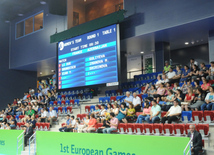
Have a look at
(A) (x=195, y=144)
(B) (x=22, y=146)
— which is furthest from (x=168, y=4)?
(B) (x=22, y=146)

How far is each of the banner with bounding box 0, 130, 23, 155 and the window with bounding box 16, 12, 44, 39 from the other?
975cm

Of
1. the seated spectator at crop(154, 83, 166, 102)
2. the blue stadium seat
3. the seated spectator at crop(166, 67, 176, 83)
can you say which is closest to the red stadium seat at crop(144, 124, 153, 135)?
the blue stadium seat

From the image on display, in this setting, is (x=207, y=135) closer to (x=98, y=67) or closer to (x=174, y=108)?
(x=174, y=108)

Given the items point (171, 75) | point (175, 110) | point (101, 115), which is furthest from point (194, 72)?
point (101, 115)

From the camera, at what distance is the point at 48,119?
13.8 m

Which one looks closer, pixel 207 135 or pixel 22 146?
pixel 207 135

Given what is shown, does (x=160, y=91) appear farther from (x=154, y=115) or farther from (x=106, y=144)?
(x=106, y=144)

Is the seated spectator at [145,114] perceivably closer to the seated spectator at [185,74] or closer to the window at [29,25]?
the seated spectator at [185,74]

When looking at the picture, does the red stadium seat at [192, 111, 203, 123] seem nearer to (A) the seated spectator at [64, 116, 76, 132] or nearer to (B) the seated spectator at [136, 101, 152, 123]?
(B) the seated spectator at [136, 101, 152, 123]

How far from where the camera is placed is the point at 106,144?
7480mm

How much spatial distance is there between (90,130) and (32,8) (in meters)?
13.0

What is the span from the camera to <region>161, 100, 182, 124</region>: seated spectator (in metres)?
8.53

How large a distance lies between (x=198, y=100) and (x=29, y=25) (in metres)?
15.4

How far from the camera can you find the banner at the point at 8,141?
446 inches
